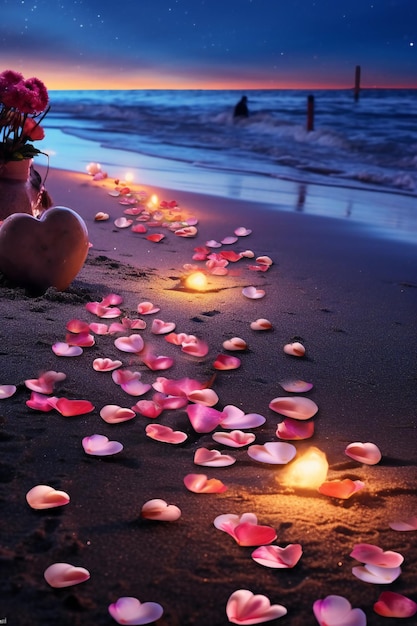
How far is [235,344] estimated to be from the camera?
2.43 metres

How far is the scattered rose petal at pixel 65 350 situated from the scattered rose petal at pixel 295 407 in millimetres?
693

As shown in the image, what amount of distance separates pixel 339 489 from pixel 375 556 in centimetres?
23

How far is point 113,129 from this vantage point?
1456 cm

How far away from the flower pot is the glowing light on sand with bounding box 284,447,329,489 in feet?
6.62

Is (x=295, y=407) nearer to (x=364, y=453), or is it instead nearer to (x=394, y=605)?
(x=364, y=453)

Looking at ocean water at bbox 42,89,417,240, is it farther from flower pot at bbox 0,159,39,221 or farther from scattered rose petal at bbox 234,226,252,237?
flower pot at bbox 0,159,39,221

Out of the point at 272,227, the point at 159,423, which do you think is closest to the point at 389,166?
the point at 272,227

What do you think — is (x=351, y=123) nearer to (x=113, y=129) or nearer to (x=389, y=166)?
(x=113, y=129)

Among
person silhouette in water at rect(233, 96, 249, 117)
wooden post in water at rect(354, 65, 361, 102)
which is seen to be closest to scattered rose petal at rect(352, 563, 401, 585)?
person silhouette in water at rect(233, 96, 249, 117)

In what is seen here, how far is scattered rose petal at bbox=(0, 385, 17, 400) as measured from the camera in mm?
1897

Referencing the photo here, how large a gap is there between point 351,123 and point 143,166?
10259mm

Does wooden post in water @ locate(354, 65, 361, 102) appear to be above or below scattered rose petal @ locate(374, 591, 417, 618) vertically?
above

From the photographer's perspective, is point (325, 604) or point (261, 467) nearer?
point (325, 604)

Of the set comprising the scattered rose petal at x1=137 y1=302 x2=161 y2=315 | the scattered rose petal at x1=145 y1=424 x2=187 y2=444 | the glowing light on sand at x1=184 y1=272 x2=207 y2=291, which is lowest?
the scattered rose petal at x1=145 y1=424 x2=187 y2=444
